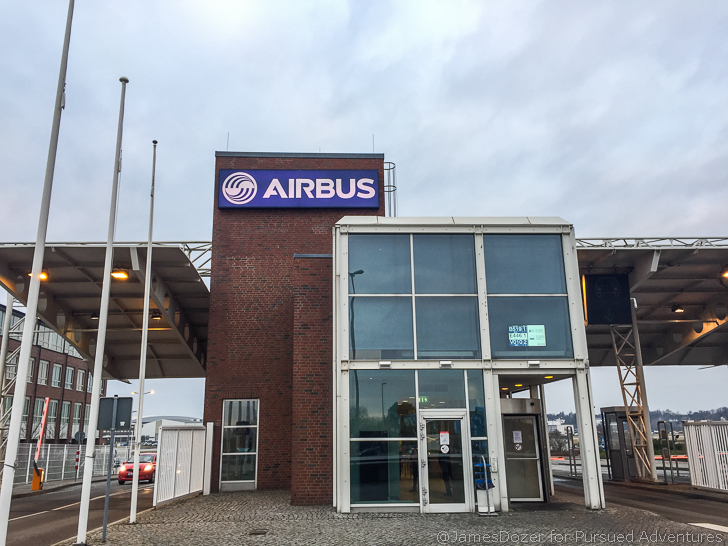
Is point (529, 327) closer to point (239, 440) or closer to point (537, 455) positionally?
point (537, 455)

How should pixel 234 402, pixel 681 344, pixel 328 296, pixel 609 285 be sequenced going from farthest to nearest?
pixel 681 344
pixel 609 285
pixel 234 402
pixel 328 296

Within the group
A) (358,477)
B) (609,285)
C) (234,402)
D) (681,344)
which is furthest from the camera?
(681,344)

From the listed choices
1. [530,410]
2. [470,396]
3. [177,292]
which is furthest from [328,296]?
[177,292]

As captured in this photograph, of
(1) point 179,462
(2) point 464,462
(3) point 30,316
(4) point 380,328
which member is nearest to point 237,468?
(1) point 179,462

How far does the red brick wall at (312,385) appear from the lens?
15697mm

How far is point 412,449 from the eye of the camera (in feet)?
45.9

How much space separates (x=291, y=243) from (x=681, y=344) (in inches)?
781

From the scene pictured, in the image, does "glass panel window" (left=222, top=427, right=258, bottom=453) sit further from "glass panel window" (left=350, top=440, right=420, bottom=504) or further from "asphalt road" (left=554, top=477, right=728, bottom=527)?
"asphalt road" (left=554, top=477, right=728, bottom=527)

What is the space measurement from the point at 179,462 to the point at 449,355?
25.3 ft

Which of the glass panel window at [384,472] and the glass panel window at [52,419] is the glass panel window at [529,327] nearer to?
the glass panel window at [384,472]

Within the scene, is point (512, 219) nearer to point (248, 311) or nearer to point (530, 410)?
point (530, 410)

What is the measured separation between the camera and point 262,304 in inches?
816

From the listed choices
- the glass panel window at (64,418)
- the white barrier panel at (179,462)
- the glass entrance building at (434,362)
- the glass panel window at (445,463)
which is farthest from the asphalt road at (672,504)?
the glass panel window at (64,418)

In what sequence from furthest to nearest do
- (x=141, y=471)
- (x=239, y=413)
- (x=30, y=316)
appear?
(x=141, y=471), (x=239, y=413), (x=30, y=316)
